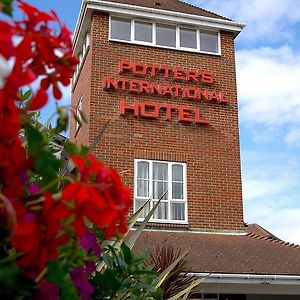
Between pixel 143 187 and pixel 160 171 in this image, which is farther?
pixel 160 171

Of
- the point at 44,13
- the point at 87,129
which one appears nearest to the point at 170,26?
the point at 87,129

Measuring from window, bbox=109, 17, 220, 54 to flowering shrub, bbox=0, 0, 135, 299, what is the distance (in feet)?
49.7

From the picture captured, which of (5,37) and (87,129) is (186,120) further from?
(5,37)

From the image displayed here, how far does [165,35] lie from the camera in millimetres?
16656

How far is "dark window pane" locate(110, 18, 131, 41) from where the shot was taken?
16.2 metres

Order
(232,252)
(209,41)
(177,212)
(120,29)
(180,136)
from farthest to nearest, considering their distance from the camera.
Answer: (209,41) < (120,29) < (180,136) < (177,212) < (232,252)

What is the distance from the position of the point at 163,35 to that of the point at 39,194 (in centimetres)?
1592

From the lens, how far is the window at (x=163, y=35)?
53.3 ft

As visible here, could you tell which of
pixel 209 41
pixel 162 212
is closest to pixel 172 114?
pixel 162 212

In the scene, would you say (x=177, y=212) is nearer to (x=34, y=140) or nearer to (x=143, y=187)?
(x=143, y=187)

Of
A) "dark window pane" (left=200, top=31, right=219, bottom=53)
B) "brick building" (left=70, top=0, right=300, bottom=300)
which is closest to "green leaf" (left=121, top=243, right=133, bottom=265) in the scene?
"brick building" (left=70, top=0, right=300, bottom=300)

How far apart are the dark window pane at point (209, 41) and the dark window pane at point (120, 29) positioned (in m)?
2.40

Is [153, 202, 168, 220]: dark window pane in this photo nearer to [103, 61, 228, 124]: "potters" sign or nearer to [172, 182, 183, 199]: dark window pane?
[172, 182, 183, 199]: dark window pane

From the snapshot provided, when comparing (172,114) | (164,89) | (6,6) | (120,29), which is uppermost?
(120,29)
